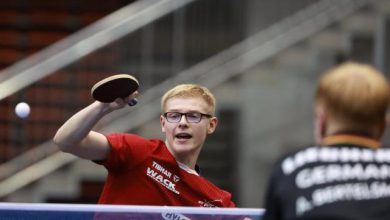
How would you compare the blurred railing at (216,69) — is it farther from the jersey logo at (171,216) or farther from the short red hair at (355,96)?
the short red hair at (355,96)

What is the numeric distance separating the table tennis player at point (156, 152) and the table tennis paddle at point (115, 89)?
21 mm

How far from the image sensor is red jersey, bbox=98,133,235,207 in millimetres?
4180

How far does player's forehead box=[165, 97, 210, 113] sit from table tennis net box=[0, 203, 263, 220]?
0.61 metres

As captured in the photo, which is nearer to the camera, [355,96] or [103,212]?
[355,96]

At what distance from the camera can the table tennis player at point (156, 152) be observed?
3949 millimetres

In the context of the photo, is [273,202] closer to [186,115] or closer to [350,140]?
[350,140]

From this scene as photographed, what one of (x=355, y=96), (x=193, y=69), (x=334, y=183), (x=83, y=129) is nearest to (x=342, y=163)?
(x=334, y=183)

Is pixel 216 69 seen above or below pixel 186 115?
above

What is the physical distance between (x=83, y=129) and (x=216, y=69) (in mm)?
6067

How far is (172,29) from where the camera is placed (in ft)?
33.0

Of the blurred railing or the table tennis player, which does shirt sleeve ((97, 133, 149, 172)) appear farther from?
the blurred railing

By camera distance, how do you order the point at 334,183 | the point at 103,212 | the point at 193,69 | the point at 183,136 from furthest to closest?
the point at 193,69
the point at 183,136
the point at 103,212
the point at 334,183

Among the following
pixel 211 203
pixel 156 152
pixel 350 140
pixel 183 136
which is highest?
pixel 183 136

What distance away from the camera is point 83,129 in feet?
12.8
